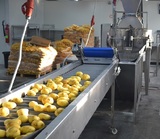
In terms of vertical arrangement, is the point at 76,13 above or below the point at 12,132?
above

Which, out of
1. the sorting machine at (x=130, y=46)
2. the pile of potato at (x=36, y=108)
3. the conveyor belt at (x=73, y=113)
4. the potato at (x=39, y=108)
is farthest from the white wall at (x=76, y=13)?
Result: the potato at (x=39, y=108)

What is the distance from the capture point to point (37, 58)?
5.23 metres

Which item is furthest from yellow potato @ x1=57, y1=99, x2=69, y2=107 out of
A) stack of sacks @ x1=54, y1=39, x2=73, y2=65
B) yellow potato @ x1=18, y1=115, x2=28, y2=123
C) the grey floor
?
stack of sacks @ x1=54, y1=39, x2=73, y2=65

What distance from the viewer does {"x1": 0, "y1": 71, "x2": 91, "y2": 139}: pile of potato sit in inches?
48.1

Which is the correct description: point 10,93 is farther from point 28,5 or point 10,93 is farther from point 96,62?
point 96,62

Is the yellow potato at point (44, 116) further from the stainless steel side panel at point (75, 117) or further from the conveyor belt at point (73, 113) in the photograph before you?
the stainless steel side panel at point (75, 117)

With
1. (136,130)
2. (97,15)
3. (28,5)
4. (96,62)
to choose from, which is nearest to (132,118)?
(136,130)

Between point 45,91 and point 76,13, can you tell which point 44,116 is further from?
point 76,13

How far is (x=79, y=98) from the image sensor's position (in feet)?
4.95

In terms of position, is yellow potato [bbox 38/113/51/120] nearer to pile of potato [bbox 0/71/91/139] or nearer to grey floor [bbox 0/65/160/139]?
pile of potato [bbox 0/71/91/139]

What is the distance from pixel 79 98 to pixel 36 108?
0.26 m

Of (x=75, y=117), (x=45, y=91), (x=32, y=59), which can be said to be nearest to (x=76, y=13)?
(x=32, y=59)

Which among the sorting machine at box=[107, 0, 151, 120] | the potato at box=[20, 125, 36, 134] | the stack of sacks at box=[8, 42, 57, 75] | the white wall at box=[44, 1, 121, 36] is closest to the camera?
the potato at box=[20, 125, 36, 134]

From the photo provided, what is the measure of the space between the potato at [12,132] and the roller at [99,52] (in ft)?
6.79
